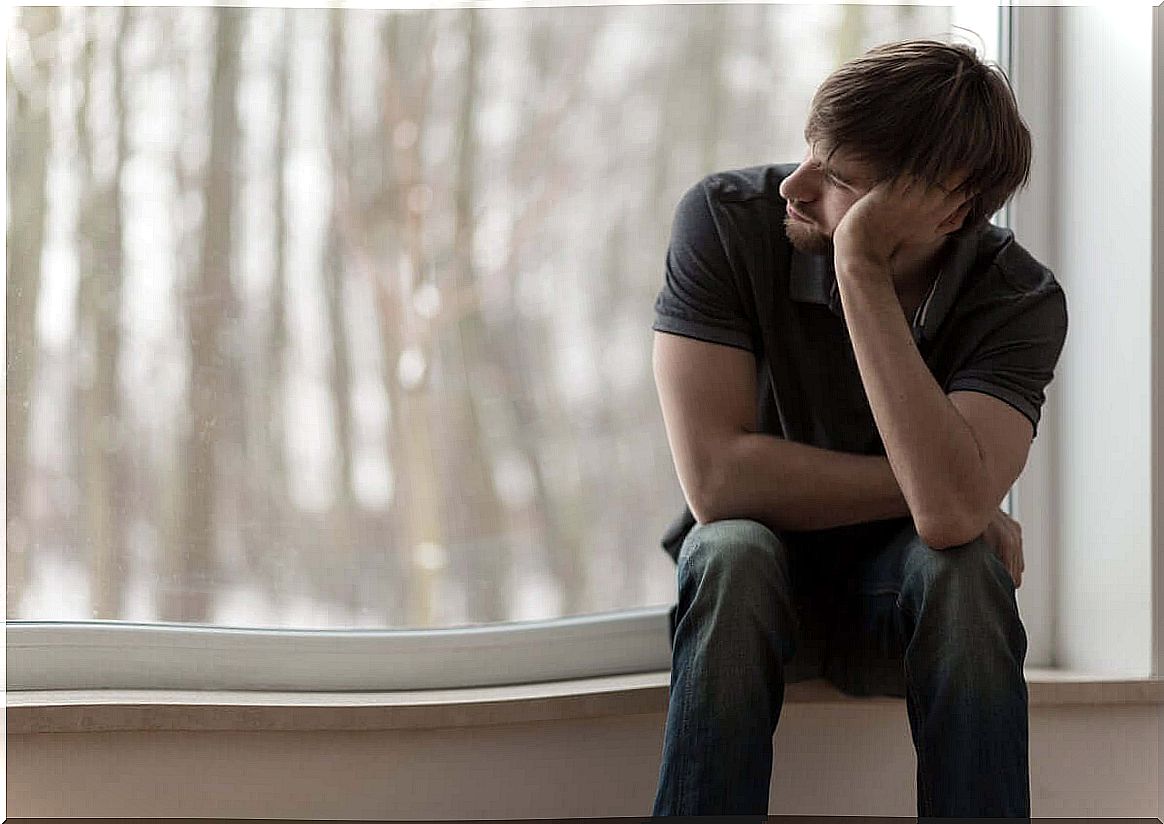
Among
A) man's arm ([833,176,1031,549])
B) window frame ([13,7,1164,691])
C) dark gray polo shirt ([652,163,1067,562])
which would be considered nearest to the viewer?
man's arm ([833,176,1031,549])

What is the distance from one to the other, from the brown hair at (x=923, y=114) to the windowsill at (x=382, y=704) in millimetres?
669

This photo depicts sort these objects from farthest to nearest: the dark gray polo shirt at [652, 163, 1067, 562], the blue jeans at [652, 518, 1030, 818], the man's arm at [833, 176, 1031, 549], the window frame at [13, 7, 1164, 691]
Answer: the window frame at [13, 7, 1164, 691], the dark gray polo shirt at [652, 163, 1067, 562], the man's arm at [833, 176, 1031, 549], the blue jeans at [652, 518, 1030, 818]

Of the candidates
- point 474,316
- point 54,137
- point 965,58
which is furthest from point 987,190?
point 54,137

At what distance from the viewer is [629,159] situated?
1.67m

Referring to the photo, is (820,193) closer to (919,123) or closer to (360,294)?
(919,123)

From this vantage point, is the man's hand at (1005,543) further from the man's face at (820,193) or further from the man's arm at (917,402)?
the man's face at (820,193)

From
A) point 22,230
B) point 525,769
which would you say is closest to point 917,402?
point 525,769

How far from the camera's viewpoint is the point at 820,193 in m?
1.32

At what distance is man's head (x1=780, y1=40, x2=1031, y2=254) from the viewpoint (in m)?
1.22

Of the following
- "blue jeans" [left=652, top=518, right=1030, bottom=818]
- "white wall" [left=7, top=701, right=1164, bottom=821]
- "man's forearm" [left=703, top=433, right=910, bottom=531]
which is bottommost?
"white wall" [left=7, top=701, right=1164, bottom=821]

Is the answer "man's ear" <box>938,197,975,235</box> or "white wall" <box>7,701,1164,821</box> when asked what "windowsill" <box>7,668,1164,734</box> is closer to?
"white wall" <box>7,701,1164,821</box>

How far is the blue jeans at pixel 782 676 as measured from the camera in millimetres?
1087

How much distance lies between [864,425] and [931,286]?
0.19 m

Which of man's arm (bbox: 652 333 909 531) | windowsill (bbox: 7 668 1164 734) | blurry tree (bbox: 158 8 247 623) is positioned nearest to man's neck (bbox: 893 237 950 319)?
man's arm (bbox: 652 333 909 531)
